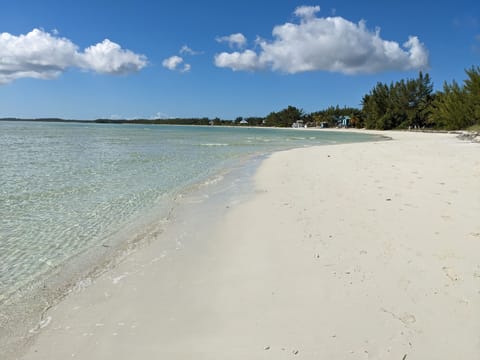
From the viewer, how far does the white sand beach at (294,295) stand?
7.87 feet

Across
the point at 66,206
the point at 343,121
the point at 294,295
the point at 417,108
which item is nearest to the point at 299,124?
the point at 343,121

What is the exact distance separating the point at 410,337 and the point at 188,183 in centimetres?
840

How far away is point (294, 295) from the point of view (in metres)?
3.08

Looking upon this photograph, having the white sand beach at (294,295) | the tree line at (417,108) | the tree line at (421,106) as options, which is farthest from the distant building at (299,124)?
the white sand beach at (294,295)

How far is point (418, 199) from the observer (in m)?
6.33

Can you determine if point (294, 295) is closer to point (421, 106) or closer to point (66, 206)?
point (66, 206)

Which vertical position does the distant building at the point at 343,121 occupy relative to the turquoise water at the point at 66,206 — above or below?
above

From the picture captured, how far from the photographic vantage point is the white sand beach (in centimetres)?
240

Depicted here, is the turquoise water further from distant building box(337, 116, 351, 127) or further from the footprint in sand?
distant building box(337, 116, 351, 127)

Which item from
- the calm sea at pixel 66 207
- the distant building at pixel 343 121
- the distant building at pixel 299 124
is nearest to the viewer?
the calm sea at pixel 66 207

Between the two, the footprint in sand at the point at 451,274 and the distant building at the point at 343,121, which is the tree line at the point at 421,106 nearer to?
the distant building at the point at 343,121

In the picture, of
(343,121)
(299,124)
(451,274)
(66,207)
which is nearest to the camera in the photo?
(451,274)

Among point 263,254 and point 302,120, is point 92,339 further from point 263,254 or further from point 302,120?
point 302,120

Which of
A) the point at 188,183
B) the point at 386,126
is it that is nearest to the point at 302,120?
the point at 386,126
